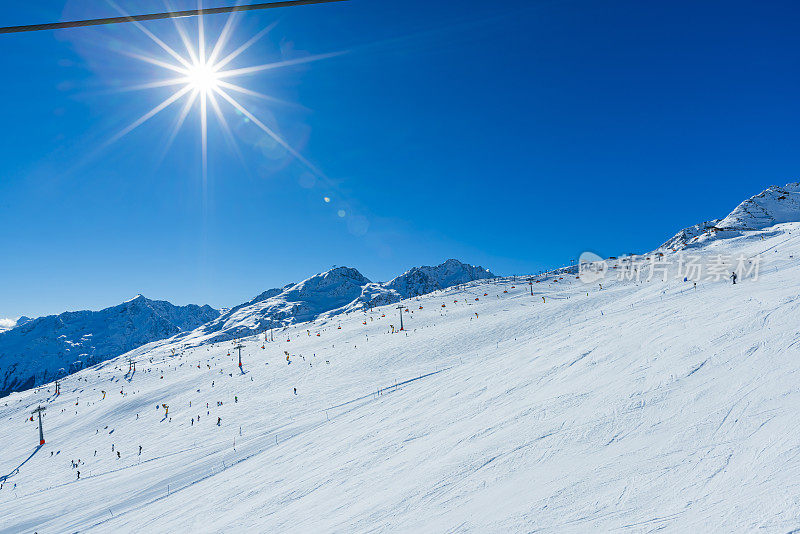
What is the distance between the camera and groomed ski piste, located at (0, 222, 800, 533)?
18.4 feet

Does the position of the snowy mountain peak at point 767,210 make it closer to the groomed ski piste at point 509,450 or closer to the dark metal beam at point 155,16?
the groomed ski piste at point 509,450

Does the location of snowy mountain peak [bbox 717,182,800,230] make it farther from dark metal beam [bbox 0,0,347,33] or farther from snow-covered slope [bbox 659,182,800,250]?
dark metal beam [bbox 0,0,347,33]

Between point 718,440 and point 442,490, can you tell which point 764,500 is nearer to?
point 718,440

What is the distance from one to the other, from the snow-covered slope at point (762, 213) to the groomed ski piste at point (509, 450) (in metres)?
56.7

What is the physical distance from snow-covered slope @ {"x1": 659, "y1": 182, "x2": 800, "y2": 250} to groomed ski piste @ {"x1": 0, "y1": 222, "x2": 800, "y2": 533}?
5667 cm

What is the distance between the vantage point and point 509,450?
27.2 ft

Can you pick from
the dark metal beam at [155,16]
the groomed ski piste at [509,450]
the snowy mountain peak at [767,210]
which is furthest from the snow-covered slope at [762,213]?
the dark metal beam at [155,16]

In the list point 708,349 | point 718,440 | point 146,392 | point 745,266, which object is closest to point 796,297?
point 708,349

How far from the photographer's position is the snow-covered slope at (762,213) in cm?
7365

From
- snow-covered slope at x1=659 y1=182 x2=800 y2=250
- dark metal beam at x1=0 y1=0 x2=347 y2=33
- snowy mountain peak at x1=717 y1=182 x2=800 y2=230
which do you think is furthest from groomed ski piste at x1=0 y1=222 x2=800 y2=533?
snowy mountain peak at x1=717 y1=182 x2=800 y2=230

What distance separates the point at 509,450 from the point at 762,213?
4676 inches

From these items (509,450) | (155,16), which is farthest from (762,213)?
(155,16)

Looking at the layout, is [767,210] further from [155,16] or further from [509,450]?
[155,16]

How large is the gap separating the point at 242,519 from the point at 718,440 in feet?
36.2
